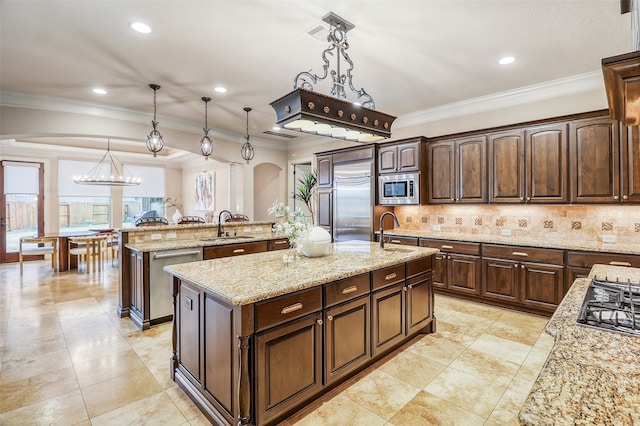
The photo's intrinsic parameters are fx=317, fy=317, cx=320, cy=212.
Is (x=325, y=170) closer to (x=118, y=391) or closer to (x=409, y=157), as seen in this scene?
(x=409, y=157)

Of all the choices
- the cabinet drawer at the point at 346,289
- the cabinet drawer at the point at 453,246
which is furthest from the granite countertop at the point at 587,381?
the cabinet drawer at the point at 453,246

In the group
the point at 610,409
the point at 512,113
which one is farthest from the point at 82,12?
the point at 512,113

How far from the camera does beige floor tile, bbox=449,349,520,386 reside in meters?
2.50

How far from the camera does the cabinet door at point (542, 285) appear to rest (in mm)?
3596

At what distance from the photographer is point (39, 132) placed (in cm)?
458

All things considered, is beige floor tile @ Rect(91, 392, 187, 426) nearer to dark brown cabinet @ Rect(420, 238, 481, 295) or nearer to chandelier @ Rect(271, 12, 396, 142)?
chandelier @ Rect(271, 12, 396, 142)

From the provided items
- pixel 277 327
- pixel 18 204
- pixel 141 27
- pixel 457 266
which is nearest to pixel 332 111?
pixel 277 327

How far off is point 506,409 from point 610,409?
1.68 m

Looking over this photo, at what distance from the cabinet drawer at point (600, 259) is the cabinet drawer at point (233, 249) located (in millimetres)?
3751

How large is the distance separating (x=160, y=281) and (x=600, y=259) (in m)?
4.76

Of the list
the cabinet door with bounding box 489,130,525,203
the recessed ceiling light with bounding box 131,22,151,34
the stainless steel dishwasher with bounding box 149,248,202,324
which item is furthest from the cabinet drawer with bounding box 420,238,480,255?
the recessed ceiling light with bounding box 131,22,151,34

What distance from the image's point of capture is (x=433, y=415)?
6.79 feet

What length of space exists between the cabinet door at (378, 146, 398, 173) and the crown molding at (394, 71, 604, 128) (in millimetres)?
711

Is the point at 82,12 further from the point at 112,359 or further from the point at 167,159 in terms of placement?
the point at 167,159
